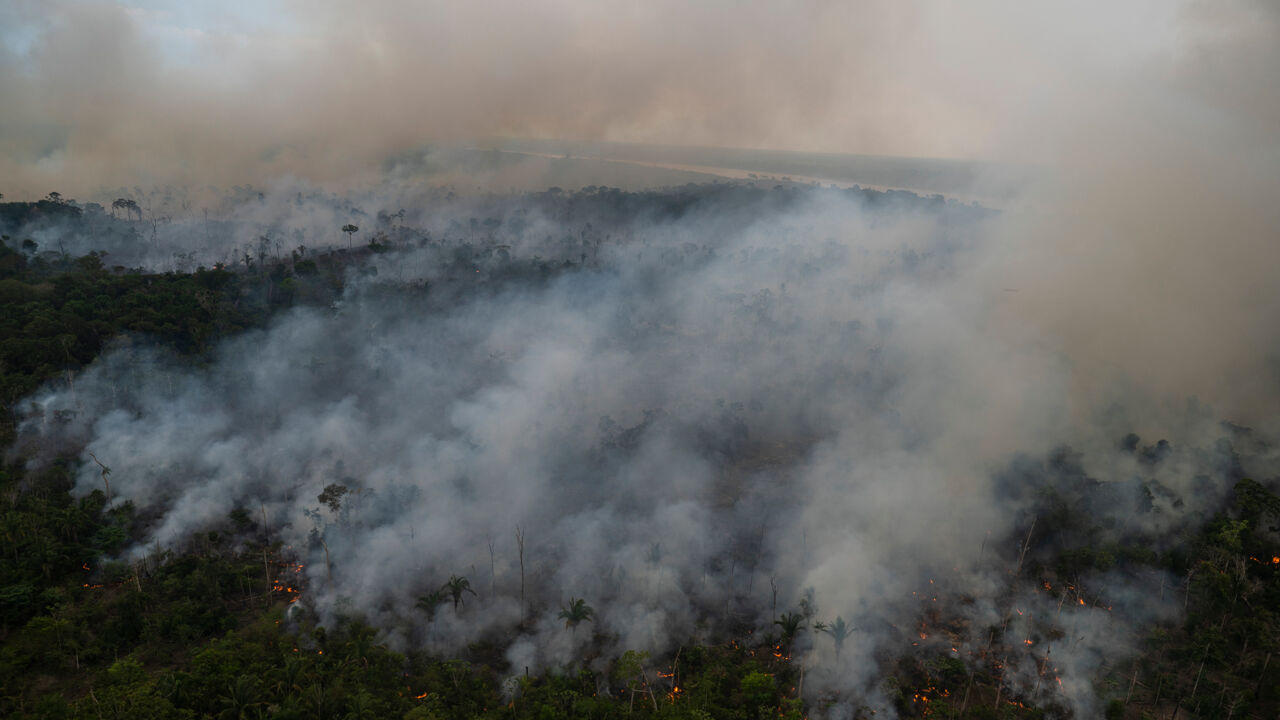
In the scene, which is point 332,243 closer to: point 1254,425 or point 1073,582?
point 1073,582

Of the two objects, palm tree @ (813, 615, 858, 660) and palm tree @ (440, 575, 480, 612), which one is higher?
palm tree @ (813, 615, 858, 660)

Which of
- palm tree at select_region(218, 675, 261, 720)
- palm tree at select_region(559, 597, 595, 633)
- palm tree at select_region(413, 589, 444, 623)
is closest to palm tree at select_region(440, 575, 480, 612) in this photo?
palm tree at select_region(413, 589, 444, 623)

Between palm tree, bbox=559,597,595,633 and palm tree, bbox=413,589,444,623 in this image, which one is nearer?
palm tree, bbox=559,597,595,633

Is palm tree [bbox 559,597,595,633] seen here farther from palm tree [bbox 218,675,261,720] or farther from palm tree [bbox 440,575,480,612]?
palm tree [bbox 218,675,261,720]

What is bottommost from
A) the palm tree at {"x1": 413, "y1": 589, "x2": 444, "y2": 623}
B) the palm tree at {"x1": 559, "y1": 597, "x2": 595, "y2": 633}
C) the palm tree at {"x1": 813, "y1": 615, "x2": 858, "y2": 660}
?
the palm tree at {"x1": 413, "y1": 589, "x2": 444, "y2": 623}

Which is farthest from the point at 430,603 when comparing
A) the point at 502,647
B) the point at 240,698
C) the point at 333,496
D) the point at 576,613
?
the point at 333,496
